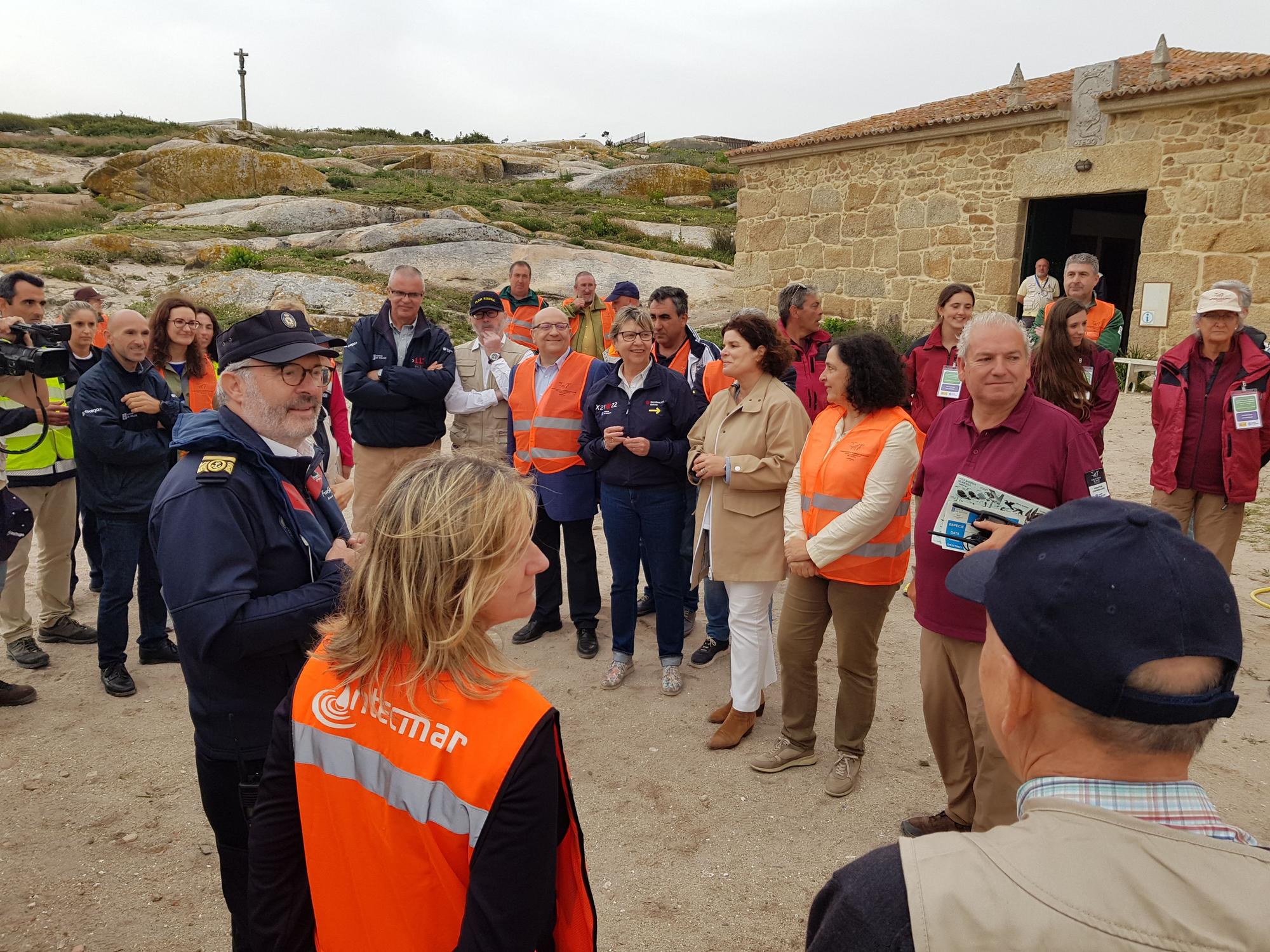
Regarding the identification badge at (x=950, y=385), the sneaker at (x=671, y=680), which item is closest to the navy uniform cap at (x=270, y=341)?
the sneaker at (x=671, y=680)

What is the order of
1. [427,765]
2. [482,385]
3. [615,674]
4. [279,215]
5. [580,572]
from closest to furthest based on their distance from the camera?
1. [427,765]
2. [615,674]
3. [580,572]
4. [482,385]
5. [279,215]

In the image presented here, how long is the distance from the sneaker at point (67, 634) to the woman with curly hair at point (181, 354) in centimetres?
159

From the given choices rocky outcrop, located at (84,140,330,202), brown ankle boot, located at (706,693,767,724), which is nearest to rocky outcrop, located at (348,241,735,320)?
rocky outcrop, located at (84,140,330,202)

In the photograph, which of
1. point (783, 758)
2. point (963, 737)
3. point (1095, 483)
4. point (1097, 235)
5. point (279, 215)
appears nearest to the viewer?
point (1095, 483)

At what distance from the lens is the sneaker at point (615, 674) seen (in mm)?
4914

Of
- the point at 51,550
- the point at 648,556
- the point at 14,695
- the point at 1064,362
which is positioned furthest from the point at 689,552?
the point at 51,550

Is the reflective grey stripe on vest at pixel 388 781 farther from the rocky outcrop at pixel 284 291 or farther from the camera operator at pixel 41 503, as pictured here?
the rocky outcrop at pixel 284 291

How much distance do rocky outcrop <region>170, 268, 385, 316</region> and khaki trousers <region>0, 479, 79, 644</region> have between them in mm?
9689

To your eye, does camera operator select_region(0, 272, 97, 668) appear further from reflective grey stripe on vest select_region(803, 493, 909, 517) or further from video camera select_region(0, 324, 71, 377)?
reflective grey stripe on vest select_region(803, 493, 909, 517)

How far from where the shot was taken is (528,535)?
1717 mm

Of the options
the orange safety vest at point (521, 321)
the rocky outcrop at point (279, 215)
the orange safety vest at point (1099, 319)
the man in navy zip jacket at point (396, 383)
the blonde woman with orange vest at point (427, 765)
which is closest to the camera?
the blonde woman with orange vest at point (427, 765)

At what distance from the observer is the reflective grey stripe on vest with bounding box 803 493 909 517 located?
3.73 meters

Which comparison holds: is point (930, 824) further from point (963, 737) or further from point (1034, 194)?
point (1034, 194)

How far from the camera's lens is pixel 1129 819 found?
1006mm
